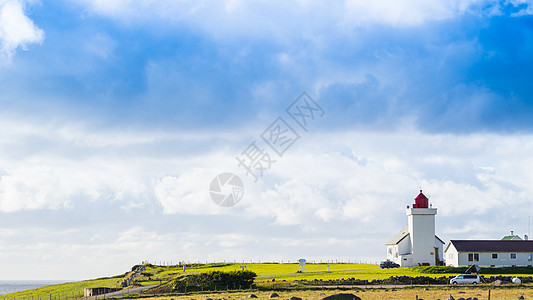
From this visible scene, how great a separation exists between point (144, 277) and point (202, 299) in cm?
4309

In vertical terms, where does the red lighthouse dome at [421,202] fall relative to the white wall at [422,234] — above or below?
above

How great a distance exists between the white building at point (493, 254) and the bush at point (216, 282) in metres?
39.0

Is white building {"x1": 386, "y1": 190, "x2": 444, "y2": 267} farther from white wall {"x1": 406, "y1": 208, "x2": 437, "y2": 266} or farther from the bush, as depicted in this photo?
the bush

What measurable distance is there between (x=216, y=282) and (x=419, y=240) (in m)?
41.9

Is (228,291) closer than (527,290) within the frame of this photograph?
No

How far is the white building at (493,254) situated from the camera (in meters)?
96.0

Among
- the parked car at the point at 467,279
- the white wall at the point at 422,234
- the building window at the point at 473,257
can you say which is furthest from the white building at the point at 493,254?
the parked car at the point at 467,279

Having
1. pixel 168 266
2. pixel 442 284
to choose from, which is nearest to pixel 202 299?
pixel 442 284

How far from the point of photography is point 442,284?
226ft

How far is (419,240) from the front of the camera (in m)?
101

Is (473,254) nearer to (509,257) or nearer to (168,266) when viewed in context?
(509,257)

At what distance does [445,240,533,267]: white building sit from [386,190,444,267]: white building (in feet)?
14.2

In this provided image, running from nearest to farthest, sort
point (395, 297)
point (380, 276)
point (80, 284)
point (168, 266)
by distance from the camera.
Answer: point (395, 297) < point (380, 276) < point (80, 284) < point (168, 266)

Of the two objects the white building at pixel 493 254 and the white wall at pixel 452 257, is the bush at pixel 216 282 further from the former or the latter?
the white building at pixel 493 254
